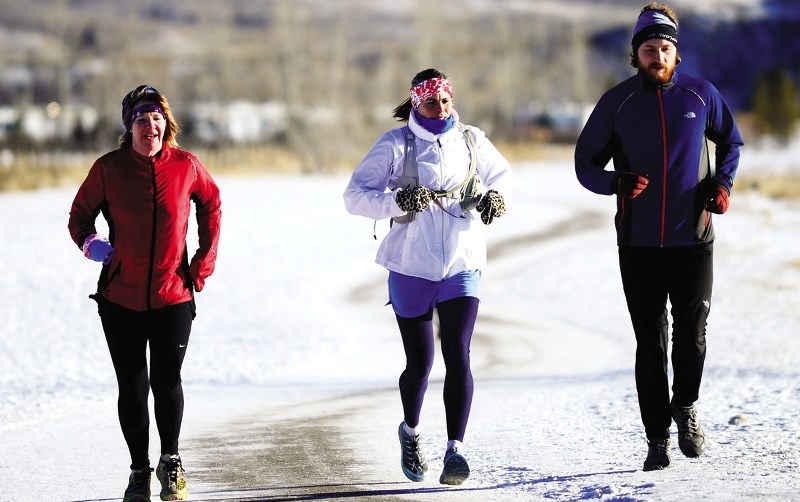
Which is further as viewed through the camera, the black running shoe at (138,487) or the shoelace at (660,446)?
the shoelace at (660,446)

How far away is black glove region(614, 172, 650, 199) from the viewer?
20.6 feet

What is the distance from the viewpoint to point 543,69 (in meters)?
164

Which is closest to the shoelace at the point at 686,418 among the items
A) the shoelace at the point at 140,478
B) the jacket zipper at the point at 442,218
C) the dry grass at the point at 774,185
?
the jacket zipper at the point at 442,218

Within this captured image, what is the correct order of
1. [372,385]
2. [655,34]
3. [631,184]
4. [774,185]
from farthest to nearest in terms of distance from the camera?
[774,185] → [372,385] → [655,34] → [631,184]

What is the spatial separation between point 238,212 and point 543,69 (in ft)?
444

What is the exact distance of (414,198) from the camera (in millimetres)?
6238

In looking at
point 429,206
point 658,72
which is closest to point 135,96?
point 429,206

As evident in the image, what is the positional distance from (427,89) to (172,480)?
6.69 ft

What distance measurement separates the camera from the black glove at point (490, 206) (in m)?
6.37

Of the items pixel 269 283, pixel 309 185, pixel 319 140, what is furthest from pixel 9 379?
pixel 319 140

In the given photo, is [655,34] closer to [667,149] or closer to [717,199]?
[667,149]

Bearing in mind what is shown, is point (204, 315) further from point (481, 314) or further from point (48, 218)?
Result: point (48, 218)

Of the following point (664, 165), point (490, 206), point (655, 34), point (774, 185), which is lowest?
point (774, 185)

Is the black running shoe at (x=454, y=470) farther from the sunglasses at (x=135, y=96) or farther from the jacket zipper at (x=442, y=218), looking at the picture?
the sunglasses at (x=135, y=96)
